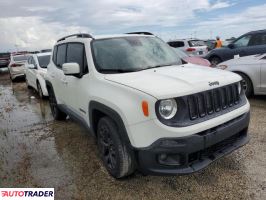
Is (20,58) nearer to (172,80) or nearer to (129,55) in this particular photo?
(129,55)

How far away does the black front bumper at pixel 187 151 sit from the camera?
2.97m

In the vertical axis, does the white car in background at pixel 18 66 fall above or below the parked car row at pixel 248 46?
below

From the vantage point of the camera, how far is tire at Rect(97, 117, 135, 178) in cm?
338

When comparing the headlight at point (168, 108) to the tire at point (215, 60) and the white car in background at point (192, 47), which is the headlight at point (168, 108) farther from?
the white car in background at point (192, 47)

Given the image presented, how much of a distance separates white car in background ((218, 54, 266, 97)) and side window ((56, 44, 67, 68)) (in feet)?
14.1

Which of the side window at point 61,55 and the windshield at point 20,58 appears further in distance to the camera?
the windshield at point 20,58

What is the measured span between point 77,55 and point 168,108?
222cm

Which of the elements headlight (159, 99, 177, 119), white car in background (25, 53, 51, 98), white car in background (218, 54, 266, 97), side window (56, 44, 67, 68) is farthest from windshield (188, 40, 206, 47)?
headlight (159, 99, 177, 119)

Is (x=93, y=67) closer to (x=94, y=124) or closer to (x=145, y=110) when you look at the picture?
(x=94, y=124)

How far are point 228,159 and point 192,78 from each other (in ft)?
4.78

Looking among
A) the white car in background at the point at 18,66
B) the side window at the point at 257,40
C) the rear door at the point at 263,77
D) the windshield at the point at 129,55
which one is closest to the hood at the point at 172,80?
the windshield at the point at 129,55

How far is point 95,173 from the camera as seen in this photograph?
3.99 metres

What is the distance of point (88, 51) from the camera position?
14.0ft

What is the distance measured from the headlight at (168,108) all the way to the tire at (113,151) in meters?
0.60
